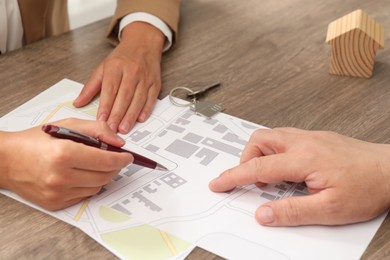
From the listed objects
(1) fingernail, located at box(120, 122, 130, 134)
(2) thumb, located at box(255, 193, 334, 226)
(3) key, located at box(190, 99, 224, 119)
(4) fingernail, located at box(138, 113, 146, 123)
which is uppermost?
(2) thumb, located at box(255, 193, 334, 226)

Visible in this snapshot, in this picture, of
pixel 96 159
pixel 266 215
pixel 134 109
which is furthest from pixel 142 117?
pixel 266 215

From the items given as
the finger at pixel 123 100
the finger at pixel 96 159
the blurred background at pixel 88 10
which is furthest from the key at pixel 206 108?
the blurred background at pixel 88 10

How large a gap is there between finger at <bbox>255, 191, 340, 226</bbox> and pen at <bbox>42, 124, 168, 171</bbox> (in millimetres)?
198

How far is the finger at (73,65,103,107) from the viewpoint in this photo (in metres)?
1.00

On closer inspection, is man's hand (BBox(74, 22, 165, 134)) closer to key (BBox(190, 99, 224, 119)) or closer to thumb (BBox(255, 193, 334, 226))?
key (BBox(190, 99, 224, 119))

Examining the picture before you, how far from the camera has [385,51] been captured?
115 cm

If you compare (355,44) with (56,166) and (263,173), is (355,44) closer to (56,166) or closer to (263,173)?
(263,173)

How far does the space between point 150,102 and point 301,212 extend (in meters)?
0.40

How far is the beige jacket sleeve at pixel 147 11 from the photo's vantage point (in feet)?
3.96

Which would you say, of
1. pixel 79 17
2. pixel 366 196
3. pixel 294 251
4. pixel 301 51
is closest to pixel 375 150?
pixel 366 196

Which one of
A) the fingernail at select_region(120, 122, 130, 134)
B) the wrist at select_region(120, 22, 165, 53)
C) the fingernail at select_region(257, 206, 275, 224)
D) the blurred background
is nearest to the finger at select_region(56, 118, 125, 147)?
the fingernail at select_region(120, 122, 130, 134)

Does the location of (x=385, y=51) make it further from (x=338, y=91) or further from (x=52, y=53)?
(x=52, y=53)

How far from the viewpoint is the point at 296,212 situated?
28.5 inches

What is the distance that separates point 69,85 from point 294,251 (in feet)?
1.90
